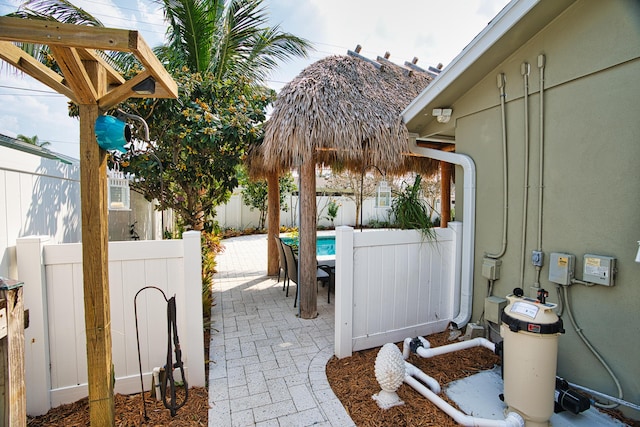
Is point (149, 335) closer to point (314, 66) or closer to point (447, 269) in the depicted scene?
point (447, 269)

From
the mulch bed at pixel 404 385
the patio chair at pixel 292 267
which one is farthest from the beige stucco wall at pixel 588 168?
the patio chair at pixel 292 267

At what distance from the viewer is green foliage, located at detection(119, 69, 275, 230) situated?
15.8 feet

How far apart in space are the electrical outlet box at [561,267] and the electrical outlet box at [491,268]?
68 cm

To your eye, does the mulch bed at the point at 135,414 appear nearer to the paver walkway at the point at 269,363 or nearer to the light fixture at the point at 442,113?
the paver walkway at the point at 269,363

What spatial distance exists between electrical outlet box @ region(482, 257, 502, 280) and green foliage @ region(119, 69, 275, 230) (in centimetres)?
407

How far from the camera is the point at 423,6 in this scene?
19.9 feet

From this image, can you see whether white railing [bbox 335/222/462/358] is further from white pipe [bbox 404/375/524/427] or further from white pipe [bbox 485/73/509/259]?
white pipe [bbox 404/375/524/427]

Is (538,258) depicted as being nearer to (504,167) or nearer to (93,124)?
(504,167)

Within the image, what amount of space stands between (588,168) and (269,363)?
3944mm

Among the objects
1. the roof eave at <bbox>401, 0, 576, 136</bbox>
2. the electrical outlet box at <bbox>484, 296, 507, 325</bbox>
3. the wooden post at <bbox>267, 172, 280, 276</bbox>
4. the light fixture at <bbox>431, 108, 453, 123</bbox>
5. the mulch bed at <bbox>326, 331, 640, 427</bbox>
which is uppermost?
the roof eave at <bbox>401, 0, 576, 136</bbox>

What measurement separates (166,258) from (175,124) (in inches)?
116

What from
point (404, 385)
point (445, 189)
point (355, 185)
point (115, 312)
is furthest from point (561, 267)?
point (355, 185)

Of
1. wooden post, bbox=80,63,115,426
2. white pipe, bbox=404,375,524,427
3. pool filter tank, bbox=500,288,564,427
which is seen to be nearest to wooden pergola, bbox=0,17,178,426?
wooden post, bbox=80,63,115,426

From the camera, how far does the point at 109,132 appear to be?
2.06 m
